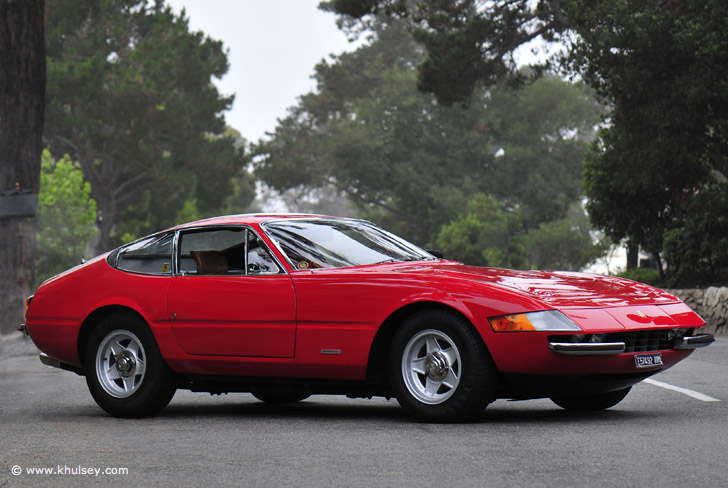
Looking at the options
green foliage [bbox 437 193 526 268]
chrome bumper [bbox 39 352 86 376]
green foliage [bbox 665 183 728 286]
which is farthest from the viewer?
green foliage [bbox 437 193 526 268]

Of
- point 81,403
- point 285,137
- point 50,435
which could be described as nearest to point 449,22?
point 81,403

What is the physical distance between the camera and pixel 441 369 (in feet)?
24.0

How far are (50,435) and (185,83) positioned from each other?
56.8 m

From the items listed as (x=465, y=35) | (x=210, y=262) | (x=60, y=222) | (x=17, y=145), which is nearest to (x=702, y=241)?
(x=465, y=35)

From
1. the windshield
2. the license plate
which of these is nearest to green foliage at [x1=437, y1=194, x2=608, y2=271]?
the windshield

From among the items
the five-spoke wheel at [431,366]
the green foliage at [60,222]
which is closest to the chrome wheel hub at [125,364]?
the five-spoke wheel at [431,366]

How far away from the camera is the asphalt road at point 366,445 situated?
218 inches

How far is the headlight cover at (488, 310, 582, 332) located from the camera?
708 centimetres

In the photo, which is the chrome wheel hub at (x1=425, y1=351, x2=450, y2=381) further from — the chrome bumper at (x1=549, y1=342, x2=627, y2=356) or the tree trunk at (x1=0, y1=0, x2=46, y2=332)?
the tree trunk at (x1=0, y1=0, x2=46, y2=332)

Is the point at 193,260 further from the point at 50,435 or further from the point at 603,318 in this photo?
the point at 603,318

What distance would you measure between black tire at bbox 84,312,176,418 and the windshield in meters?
1.27

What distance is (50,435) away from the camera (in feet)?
24.2

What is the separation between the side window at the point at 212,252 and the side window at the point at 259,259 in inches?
2.9

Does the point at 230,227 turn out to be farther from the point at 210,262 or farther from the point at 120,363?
the point at 120,363
